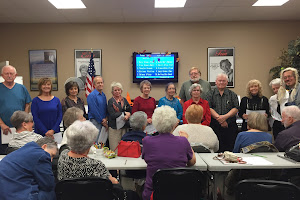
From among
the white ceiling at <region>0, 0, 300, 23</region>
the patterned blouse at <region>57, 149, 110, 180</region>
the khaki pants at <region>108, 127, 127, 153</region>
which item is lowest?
the khaki pants at <region>108, 127, 127, 153</region>

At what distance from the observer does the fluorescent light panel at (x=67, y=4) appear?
15.5 feet

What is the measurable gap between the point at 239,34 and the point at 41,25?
4.81 metres

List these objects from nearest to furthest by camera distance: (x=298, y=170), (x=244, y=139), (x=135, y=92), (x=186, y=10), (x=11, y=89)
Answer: (x=298, y=170), (x=244, y=139), (x=11, y=89), (x=186, y=10), (x=135, y=92)

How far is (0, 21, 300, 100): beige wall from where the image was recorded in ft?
20.2

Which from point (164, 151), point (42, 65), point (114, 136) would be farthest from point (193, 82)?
point (42, 65)

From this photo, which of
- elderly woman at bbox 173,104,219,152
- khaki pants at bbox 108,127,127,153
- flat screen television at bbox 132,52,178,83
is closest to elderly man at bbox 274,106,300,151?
elderly woman at bbox 173,104,219,152

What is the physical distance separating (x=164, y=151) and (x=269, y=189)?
78 centimetres

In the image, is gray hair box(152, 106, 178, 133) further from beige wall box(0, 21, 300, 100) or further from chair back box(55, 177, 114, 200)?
beige wall box(0, 21, 300, 100)

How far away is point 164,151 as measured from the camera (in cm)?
204

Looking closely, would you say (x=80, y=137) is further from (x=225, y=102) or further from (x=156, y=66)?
(x=156, y=66)

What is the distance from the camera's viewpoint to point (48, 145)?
192cm

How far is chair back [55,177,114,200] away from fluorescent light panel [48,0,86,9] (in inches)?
154

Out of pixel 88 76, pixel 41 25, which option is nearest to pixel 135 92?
pixel 88 76

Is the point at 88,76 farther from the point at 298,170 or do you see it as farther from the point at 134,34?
the point at 298,170
